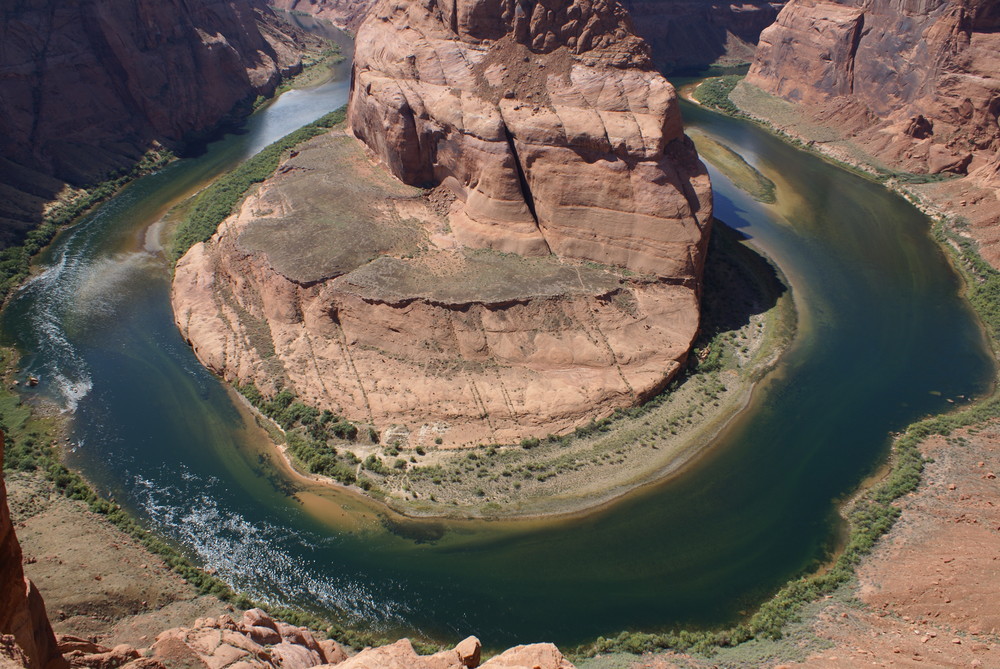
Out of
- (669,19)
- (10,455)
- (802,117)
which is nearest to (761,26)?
(669,19)

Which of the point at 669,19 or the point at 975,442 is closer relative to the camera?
the point at 975,442

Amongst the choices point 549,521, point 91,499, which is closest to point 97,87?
point 91,499

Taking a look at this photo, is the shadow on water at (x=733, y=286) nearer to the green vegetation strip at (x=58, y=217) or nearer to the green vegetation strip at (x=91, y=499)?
the green vegetation strip at (x=91, y=499)

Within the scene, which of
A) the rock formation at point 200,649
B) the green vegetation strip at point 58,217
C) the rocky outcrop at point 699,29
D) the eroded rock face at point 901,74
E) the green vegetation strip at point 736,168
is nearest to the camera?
the rock formation at point 200,649

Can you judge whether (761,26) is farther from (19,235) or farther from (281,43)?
(19,235)

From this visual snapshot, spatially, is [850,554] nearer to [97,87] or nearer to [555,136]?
[555,136]

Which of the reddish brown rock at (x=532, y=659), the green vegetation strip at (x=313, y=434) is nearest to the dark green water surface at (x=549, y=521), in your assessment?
the green vegetation strip at (x=313, y=434)
